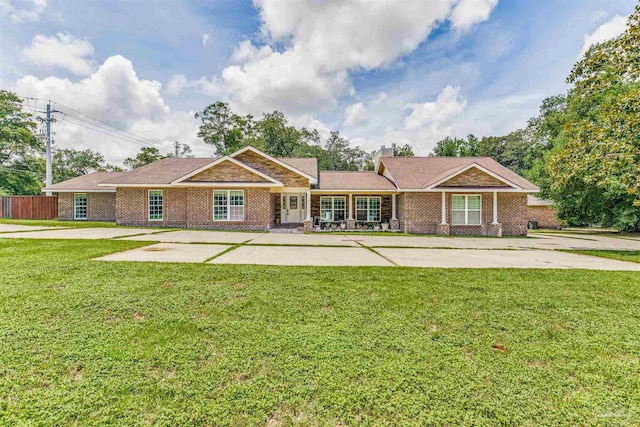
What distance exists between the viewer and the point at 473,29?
14.3m

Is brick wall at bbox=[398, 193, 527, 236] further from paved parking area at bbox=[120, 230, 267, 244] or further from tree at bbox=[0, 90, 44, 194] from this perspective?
tree at bbox=[0, 90, 44, 194]

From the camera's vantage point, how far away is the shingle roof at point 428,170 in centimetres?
1803

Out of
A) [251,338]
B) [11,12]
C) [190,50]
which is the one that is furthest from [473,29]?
[11,12]

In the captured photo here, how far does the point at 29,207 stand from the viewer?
22188 mm

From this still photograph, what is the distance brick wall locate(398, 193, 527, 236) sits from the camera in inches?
706

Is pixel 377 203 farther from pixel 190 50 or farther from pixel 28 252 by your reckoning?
pixel 28 252

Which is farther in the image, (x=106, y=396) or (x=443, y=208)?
(x=443, y=208)

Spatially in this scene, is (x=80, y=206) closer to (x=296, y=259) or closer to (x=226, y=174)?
(x=226, y=174)

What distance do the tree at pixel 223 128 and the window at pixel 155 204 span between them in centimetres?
2206

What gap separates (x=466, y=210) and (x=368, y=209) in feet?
20.1

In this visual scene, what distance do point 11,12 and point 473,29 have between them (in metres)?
19.9

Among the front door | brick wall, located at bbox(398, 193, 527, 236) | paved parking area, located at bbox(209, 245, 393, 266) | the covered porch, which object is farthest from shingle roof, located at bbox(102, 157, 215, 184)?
brick wall, located at bbox(398, 193, 527, 236)

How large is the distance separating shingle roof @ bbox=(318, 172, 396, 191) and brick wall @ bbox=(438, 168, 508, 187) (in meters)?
3.62

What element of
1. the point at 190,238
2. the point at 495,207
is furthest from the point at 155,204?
the point at 495,207
